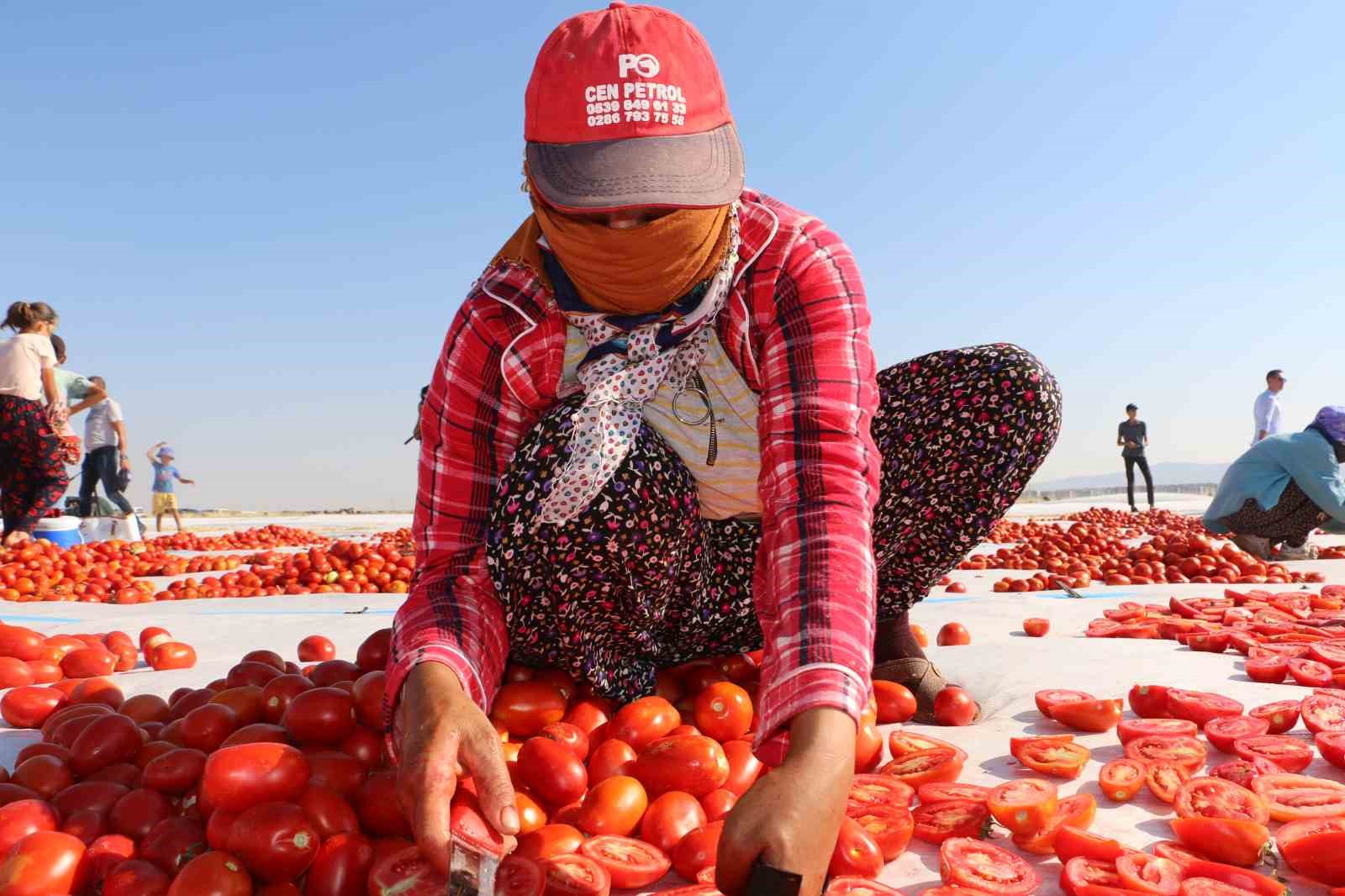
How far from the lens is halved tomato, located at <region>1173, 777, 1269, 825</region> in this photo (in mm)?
1424

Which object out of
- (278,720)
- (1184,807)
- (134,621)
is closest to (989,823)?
(1184,807)

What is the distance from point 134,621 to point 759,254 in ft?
10.8

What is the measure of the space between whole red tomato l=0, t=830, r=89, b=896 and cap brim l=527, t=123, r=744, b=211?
123 centimetres

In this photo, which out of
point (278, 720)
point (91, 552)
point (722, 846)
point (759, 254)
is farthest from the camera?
point (91, 552)

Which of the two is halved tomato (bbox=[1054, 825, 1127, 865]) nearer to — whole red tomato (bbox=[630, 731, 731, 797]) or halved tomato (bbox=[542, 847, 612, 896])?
whole red tomato (bbox=[630, 731, 731, 797])

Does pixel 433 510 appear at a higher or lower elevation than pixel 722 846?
higher

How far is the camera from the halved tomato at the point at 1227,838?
4.27ft

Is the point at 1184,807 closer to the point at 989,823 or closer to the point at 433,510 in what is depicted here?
the point at 989,823

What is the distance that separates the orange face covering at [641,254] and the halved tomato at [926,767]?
0.99 m

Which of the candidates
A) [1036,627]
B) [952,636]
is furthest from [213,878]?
[1036,627]

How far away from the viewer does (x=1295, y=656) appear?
7.81ft

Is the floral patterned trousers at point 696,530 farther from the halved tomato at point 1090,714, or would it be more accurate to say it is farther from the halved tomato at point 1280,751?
the halved tomato at point 1280,751

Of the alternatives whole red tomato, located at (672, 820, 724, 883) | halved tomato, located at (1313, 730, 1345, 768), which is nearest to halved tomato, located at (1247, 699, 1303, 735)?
halved tomato, located at (1313, 730, 1345, 768)

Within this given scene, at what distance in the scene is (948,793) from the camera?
154 centimetres
